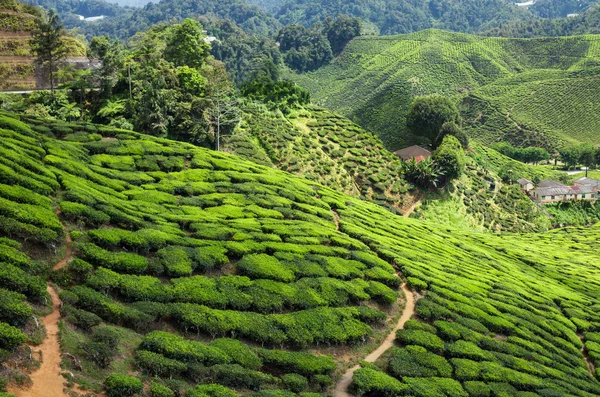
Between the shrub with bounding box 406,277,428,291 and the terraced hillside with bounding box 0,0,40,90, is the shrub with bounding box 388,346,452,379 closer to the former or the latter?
the shrub with bounding box 406,277,428,291

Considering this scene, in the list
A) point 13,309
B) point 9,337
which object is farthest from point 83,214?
point 9,337

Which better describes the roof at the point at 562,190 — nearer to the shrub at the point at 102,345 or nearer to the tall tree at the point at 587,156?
the tall tree at the point at 587,156

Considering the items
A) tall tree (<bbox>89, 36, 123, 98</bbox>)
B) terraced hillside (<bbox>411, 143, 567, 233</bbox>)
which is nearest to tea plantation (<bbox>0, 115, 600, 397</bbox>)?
tall tree (<bbox>89, 36, 123, 98</bbox>)

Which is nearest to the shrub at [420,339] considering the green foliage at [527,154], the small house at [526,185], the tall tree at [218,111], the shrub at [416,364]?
the shrub at [416,364]

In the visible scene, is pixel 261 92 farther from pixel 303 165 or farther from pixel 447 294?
pixel 447 294

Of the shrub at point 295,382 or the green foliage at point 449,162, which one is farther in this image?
the green foliage at point 449,162

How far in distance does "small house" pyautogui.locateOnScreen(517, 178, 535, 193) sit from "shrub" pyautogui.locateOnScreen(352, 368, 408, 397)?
7197cm

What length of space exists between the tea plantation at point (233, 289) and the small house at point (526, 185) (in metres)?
48.1

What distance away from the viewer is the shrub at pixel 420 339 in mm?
26828

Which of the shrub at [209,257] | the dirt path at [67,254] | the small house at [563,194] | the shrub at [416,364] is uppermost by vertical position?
the dirt path at [67,254]

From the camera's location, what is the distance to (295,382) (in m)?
21.3

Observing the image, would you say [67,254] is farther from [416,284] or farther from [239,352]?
[416,284]

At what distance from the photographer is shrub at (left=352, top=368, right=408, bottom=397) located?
22312 mm

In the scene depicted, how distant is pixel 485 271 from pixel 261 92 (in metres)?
42.4
